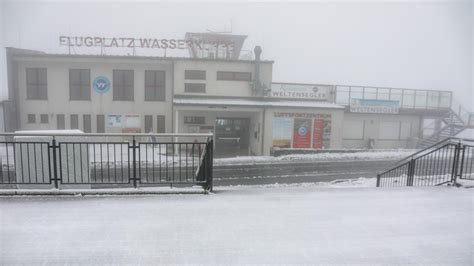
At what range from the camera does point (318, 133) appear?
23094 millimetres

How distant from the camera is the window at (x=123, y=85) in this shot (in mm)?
24000

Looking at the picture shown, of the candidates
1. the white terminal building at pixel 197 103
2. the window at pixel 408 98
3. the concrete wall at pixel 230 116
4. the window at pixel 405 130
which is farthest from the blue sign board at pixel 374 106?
the concrete wall at pixel 230 116

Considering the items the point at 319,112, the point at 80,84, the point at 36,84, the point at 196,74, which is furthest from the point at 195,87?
the point at 36,84

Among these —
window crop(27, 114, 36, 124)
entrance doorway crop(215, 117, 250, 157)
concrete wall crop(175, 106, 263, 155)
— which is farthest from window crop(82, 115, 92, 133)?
entrance doorway crop(215, 117, 250, 157)

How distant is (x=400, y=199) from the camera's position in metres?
5.94

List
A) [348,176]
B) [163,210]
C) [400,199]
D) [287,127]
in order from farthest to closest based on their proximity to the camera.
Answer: [287,127] → [348,176] → [400,199] → [163,210]

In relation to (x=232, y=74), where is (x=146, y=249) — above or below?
below

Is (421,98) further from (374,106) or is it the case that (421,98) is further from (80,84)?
(80,84)

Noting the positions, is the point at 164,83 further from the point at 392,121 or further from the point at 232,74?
the point at 392,121

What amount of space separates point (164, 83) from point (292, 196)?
67.3ft

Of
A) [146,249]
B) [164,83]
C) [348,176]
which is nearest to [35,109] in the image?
[164,83]

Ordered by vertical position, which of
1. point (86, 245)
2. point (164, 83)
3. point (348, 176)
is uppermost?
point (164, 83)

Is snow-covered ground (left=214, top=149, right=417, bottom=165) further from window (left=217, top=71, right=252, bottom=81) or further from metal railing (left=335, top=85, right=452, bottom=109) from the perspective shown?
window (left=217, top=71, right=252, bottom=81)

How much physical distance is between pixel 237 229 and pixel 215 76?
2072 cm
